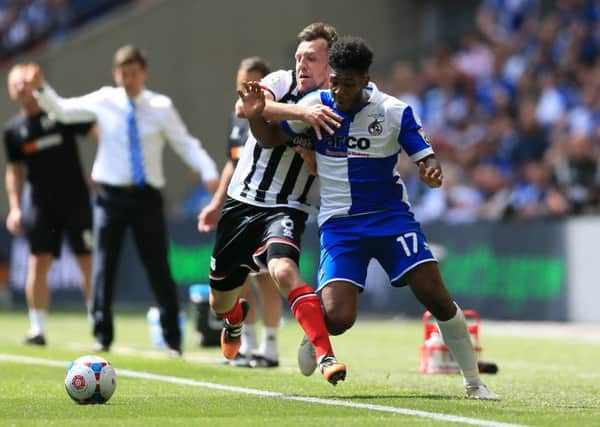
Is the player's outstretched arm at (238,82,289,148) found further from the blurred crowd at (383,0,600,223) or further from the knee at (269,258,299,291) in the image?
the blurred crowd at (383,0,600,223)

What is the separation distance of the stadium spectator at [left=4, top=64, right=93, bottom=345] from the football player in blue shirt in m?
5.39

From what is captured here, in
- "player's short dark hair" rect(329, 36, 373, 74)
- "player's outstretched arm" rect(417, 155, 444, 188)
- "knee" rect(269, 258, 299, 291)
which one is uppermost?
"player's short dark hair" rect(329, 36, 373, 74)

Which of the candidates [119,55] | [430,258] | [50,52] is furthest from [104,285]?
[50,52]

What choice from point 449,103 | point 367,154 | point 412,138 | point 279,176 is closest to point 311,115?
point 367,154

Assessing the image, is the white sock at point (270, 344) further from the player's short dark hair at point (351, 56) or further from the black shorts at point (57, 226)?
the player's short dark hair at point (351, 56)

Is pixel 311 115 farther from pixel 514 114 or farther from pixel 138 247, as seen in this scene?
pixel 514 114

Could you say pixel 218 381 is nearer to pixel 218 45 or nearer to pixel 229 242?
pixel 229 242

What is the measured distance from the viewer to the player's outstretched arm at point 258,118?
8.15 m

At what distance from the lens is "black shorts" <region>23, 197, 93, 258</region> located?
1319cm

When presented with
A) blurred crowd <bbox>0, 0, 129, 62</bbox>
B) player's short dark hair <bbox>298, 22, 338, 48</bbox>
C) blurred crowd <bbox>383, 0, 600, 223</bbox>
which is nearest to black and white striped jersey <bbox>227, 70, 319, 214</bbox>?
player's short dark hair <bbox>298, 22, 338, 48</bbox>

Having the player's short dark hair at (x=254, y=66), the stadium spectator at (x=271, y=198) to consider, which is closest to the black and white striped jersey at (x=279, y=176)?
the stadium spectator at (x=271, y=198)

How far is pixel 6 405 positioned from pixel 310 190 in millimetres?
2387

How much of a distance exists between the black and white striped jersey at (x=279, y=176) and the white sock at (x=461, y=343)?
4.20 ft

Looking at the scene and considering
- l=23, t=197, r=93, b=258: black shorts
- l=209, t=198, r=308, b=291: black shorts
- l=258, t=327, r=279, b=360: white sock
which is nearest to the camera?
l=209, t=198, r=308, b=291: black shorts
